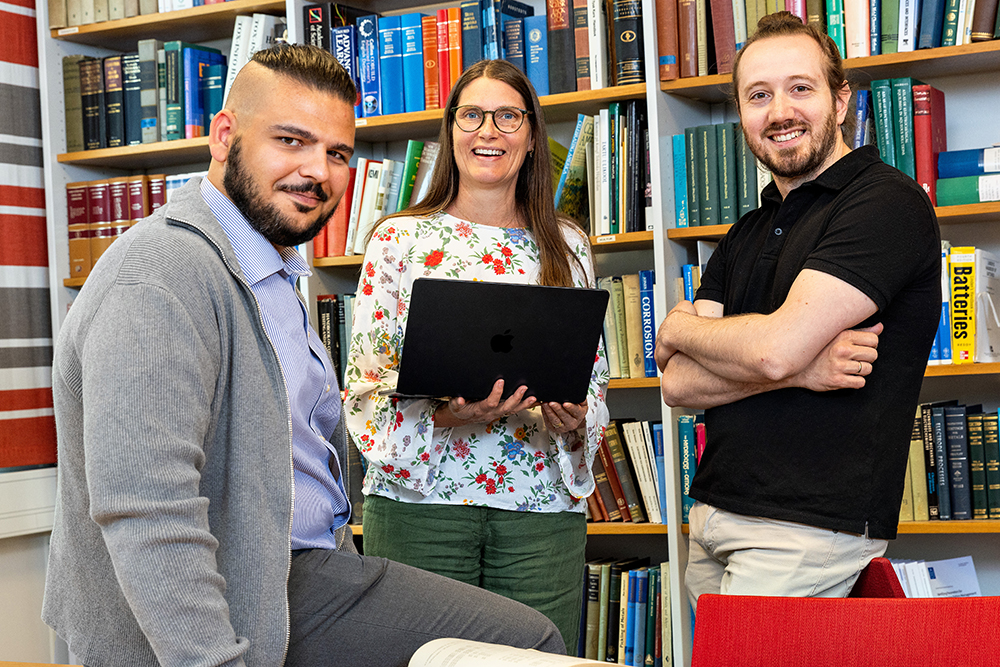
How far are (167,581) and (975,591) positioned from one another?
202 cm

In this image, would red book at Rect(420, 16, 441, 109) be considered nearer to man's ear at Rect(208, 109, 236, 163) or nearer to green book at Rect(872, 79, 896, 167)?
green book at Rect(872, 79, 896, 167)

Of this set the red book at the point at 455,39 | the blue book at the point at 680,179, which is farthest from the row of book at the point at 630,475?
the red book at the point at 455,39

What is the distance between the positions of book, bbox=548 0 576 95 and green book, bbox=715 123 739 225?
16.9 inches

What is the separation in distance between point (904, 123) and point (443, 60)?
1228 millimetres

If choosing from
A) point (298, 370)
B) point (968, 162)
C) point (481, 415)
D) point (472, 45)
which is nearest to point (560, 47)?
point (472, 45)

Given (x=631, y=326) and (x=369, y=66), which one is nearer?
(x=631, y=326)

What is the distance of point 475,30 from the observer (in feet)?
8.95

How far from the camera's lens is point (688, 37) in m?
2.53

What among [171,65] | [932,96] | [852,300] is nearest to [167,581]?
[852,300]

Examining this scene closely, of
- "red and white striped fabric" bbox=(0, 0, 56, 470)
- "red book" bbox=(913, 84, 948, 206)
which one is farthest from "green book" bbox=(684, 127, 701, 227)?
"red and white striped fabric" bbox=(0, 0, 56, 470)

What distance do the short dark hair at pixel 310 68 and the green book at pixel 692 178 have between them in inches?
53.5

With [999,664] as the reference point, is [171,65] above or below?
above

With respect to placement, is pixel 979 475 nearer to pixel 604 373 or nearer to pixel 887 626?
pixel 604 373

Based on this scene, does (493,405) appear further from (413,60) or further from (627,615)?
(413,60)
